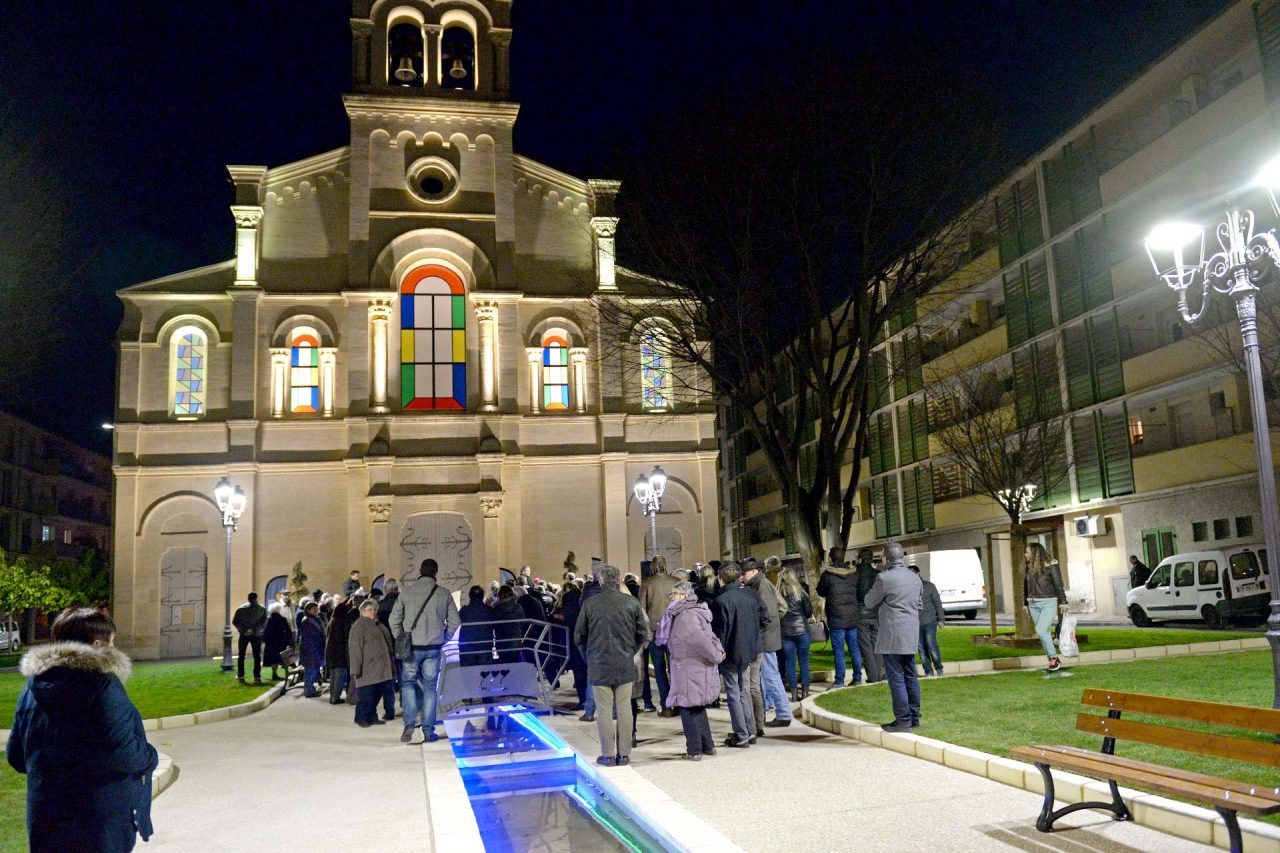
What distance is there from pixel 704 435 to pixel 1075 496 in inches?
504

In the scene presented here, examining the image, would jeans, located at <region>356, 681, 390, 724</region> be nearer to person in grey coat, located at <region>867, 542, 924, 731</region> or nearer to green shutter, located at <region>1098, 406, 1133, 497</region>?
person in grey coat, located at <region>867, 542, 924, 731</region>

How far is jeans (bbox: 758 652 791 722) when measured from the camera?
40.4ft

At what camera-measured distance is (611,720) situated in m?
10.3

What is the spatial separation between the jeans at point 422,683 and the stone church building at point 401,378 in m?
18.8

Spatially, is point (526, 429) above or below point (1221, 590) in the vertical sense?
above

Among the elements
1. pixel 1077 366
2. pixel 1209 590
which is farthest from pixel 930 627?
pixel 1077 366

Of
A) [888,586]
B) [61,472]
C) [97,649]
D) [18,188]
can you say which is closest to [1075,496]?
[888,586]

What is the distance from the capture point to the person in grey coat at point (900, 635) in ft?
35.2

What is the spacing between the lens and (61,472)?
71.4 m

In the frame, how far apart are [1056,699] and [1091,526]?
2467 cm

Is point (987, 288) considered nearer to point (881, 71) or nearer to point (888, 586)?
point (881, 71)

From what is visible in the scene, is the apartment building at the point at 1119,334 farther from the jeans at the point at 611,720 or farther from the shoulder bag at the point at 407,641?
Answer: the jeans at the point at 611,720

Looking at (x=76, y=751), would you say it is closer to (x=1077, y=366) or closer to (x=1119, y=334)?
(x=1119, y=334)

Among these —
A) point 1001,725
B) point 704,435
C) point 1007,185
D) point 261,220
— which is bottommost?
point 1001,725
